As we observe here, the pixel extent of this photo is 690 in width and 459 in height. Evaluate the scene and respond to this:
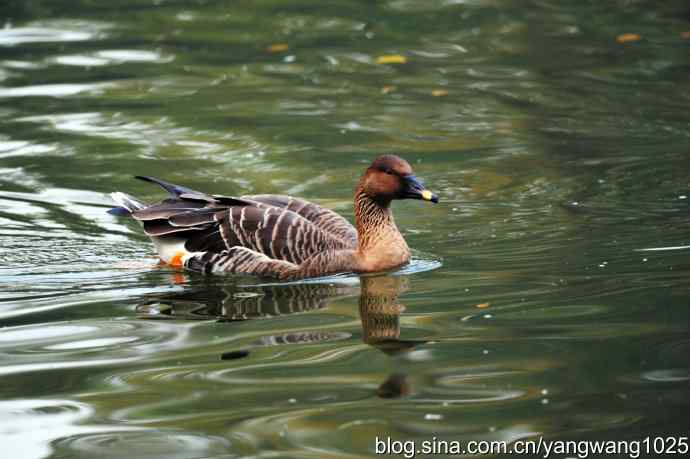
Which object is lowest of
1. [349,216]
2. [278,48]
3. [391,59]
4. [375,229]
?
[349,216]

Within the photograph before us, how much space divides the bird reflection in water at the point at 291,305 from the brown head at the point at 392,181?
720 mm

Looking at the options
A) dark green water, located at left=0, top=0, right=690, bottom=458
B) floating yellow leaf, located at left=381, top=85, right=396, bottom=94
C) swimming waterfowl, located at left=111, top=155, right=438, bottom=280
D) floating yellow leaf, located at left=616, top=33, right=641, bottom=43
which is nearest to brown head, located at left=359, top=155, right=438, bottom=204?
swimming waterfowl, located at left=111, top=155, right=438, bottom=280

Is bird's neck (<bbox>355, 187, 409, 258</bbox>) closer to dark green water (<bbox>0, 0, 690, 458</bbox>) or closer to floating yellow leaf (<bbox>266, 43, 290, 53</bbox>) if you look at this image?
dark green water (<bbox>0, 0, 690, 458</bbox>)

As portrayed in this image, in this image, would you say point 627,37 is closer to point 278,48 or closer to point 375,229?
point 278,48

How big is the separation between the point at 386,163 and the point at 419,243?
4.05 ft

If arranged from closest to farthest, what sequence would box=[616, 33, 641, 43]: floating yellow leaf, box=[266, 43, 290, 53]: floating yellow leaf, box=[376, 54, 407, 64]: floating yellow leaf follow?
box=[376, 54, 407, 64]: floating yellow leaf
box=[266, 43, 290, 53]: floating yellow leaf
box=[616, 33, 641, 43]: floating yellow leaf

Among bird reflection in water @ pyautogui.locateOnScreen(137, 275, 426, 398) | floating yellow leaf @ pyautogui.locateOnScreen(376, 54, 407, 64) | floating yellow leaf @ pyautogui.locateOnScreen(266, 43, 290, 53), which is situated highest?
floating yellow leaf @ pyautogui.locateOnScreen(266, 43, 290, 53)

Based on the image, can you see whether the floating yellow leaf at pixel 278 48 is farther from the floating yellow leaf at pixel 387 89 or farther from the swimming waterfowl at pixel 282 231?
the swimming waterfowl at pixel 282 231

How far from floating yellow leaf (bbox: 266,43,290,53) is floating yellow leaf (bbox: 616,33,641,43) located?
5274mm

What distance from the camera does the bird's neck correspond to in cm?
1053

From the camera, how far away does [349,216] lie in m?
12.6

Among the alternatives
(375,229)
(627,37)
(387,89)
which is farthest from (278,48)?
(375,229)

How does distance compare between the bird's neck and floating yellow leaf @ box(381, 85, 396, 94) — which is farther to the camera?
floating yellow leaf @ box(381, 85, 396, 94)

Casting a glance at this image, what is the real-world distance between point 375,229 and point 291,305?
60.9 inches
